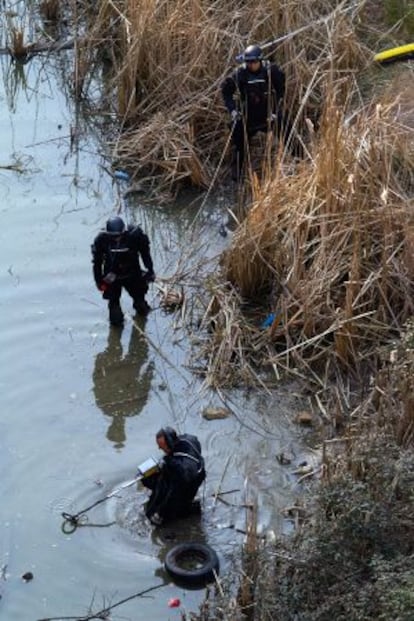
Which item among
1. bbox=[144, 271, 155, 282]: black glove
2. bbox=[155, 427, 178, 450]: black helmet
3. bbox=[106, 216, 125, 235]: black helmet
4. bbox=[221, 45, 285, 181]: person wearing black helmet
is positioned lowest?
bbox=[155, 427, 178, 450]: black helmet

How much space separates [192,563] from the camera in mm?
8156

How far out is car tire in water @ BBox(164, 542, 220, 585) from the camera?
26.0ft

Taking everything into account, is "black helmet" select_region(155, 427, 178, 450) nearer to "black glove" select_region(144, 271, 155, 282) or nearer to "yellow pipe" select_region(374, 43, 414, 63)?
"black glove" select_region(144, 271, 155, 282)

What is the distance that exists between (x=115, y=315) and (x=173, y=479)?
2.90 metres

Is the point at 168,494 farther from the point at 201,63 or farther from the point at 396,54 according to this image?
the point at 396,54

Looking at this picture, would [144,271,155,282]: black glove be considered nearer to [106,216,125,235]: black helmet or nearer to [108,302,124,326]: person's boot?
[108,302,124,326]: person's boot

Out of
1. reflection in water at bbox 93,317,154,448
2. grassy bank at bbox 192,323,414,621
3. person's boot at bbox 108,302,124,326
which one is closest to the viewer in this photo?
grassy bank at bbox 192,323,414,621

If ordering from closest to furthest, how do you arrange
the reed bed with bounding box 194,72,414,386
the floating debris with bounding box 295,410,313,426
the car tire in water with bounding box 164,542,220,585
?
the car tire in water with bounding box 164,542,220,585, the floating debris with bounding box 295,410,313,426, the reed bed with bounding box 194,72,414,386

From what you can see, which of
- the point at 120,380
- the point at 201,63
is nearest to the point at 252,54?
the point at 201,63

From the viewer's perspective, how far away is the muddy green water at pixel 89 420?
8.12 m

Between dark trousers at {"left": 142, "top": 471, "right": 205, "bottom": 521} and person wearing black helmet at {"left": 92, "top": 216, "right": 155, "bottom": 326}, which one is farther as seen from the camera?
person wearing black helmet at {"left": 92, "top": 216, "right": 155, "bottom": 326}

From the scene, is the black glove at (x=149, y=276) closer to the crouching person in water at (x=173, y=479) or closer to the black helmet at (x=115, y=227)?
the black helmet at (x=115, y=227)

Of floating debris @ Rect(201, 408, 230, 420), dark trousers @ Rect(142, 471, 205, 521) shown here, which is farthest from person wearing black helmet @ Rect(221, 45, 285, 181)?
dark trousers @ Rect(142, 471, 205, 521)

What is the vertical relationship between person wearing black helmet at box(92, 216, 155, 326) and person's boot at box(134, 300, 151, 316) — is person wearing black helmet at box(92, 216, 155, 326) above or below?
above
